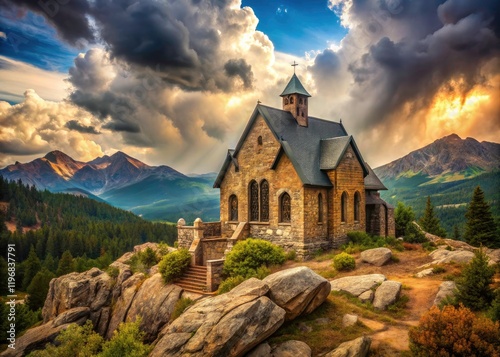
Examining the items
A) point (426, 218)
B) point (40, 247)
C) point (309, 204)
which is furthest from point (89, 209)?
point (309, 204)

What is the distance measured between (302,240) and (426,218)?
3773 cm

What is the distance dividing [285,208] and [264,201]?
2.12 m

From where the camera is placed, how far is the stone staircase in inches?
924

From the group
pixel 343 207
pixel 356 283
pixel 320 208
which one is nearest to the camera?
pixel 356 283

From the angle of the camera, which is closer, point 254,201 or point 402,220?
point 254,201

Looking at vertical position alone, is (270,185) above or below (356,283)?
above

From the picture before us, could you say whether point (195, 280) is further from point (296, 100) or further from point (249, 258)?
point (296, 100)

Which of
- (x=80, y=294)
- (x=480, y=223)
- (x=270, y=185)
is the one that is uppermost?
(x=270, y=185)

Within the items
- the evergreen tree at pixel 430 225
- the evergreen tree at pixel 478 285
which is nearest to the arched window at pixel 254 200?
the evergreen tree at pixel 478 285

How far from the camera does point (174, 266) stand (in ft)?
82.8

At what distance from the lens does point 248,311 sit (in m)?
14.0

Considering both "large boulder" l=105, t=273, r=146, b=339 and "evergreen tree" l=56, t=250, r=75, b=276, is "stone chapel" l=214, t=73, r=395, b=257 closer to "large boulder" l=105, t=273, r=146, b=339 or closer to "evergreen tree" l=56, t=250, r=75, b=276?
"large boulder" l=105, t=273, r=146, b=339

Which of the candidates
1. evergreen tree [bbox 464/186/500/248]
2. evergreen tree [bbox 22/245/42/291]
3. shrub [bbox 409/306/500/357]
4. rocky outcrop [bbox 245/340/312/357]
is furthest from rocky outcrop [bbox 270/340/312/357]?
evergreen tree [bbox 22/245/42/291]

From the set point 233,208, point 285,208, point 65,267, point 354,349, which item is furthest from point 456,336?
point 65,267
